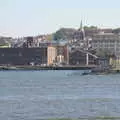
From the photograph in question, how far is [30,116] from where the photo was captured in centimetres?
2317

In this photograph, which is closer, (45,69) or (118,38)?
(45,69)

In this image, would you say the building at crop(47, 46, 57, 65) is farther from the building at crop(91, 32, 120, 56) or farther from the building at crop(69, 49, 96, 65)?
the building at crop(91, 32, 120, 56)

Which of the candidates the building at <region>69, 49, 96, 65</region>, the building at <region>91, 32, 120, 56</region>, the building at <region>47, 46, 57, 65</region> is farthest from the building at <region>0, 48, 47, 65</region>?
the building at <region>91, 32, 120, 56</region>

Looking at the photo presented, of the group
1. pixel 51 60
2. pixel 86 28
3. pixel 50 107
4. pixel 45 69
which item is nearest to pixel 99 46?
pixel 51 60

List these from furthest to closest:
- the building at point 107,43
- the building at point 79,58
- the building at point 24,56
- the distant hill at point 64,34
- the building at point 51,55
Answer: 1. the distant hill at point 64,34
2. the building at point 107,43
3. the building at point 51,55
4. the building at point 79,58
5. the building at point 24,56

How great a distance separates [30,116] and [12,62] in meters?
101

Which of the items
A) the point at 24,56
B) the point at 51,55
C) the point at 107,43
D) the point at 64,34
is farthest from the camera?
the point at 64,34

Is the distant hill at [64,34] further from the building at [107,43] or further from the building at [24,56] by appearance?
the building at [24,56]

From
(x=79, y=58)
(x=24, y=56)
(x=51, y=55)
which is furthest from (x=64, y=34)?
(x=24, y=56)

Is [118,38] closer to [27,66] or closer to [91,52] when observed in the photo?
[91,52]

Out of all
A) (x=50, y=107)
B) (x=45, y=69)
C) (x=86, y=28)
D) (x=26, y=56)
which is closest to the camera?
(x=50, y=107)

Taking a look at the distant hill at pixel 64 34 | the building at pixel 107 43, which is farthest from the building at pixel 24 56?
the distant hill at pixel 64 34

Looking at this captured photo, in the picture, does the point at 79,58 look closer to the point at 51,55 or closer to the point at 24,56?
the point at 51,55

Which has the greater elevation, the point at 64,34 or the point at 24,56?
the point at 64,34
